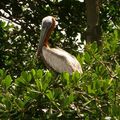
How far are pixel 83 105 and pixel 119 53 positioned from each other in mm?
1390

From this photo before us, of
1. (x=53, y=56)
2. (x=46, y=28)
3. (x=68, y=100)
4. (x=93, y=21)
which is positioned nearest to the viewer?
(x=68, y=100)

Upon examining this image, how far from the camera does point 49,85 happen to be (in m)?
5.25

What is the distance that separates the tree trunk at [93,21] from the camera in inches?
368

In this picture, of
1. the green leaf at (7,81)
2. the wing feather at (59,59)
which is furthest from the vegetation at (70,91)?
the wing feather at (59,59)

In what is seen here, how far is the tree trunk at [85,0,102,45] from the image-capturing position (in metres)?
9.35

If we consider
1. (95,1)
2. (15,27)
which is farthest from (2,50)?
(95,1)

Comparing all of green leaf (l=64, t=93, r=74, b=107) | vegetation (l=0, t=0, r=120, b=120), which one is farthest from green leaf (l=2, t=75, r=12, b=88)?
green leaf (l=64, t=93, r=74, b=107)

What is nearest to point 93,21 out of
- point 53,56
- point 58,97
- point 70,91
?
point 53,56

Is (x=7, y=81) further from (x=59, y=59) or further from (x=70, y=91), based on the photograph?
(x=59, y=59)

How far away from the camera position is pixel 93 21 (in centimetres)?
954

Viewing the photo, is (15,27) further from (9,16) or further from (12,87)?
(12,87)

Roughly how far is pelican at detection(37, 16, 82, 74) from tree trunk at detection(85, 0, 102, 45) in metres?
0.92

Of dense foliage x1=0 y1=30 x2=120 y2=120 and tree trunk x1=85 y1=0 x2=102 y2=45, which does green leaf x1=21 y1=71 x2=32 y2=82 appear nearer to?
dense foliage x1=0 y1=30 x2=120 y2=120

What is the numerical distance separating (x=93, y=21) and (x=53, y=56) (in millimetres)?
1759
